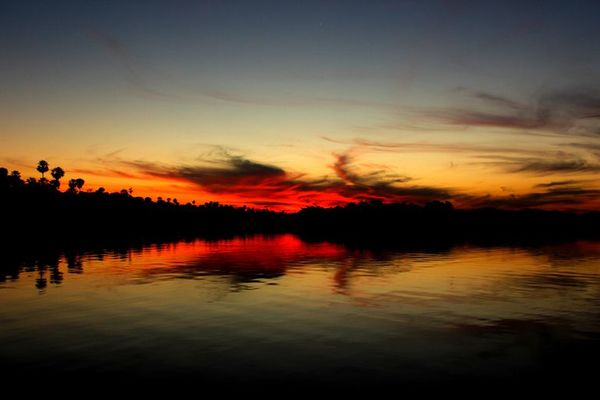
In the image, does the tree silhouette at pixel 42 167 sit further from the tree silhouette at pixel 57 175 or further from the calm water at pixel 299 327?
the calm water at pixel 299 327

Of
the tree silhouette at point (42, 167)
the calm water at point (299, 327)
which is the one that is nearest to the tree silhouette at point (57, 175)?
the tree silhouette at point (42, 167)

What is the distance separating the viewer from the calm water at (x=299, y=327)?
16.4m

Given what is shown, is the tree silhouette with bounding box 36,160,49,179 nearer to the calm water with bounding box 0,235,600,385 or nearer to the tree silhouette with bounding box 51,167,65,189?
the tree silhouette with bounding box 51,167,65,189

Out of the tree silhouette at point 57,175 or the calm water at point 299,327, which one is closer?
the calm water at point 299,327

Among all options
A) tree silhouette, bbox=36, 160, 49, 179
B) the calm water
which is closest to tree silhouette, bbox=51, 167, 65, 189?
tree silhouette, bbox=36, 160, 49, 179

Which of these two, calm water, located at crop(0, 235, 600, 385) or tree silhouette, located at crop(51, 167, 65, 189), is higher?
tree silhouette, located at crop(51, 167, 65, 189)

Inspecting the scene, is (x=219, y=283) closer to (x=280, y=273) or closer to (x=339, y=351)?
(x=280, y=273)

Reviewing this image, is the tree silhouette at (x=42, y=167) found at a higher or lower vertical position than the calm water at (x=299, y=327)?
higher

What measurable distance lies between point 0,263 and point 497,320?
5422cm

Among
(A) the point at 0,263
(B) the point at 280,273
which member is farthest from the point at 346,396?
(A) the point at 0,263

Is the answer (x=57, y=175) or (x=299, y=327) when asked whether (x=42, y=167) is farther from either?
(x=299, y=327)

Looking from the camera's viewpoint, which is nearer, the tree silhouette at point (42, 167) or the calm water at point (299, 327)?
the calm water at point (299, 327)

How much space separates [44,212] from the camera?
155 metres

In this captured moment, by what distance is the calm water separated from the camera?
16.4 meters
